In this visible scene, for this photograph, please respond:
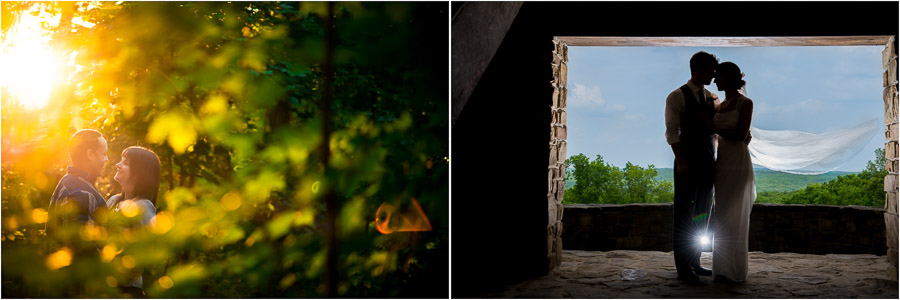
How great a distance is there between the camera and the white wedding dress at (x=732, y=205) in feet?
13.9

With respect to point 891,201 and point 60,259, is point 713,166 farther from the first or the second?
point 60,259

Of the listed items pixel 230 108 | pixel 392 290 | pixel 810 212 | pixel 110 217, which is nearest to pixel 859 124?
pixel 810 212

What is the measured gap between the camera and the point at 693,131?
14.0 feet

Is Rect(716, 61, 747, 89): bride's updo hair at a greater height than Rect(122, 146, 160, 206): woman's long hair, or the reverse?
Rect(716, 61, 747, 89): bride's updo hair

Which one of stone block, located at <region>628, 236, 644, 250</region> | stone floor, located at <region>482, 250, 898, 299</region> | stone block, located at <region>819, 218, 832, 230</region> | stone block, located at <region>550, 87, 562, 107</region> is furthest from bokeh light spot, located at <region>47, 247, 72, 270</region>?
stone block, located at <region>819, 218, 832, 230</region>

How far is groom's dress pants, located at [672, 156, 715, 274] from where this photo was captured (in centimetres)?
428

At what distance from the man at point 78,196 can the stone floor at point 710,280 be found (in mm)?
2238

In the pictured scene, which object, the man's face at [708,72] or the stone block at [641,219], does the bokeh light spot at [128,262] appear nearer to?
the man's face at [708,72]

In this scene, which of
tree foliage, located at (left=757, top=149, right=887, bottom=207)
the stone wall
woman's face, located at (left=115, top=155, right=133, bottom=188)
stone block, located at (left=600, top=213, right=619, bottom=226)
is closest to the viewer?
woman's face, located at (left=115, top=155, right=133, bottom=188)

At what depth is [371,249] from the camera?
13.1ft

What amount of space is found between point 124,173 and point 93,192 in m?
0.21

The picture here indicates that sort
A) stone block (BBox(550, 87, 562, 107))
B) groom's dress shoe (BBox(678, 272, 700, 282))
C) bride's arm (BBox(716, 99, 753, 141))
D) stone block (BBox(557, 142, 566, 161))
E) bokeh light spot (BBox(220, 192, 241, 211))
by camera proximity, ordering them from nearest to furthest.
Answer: bokeh light spot (BBox(220, 192, 241, 211)) < bride's arm (BBox(716, 99, 753, 141)) < groom's dress shoe (BBox(678, 272, 700, 282)) < stone block (BBox(550, 87, 562, 107)) < stone block (BBox(557, 142, 566, 161))

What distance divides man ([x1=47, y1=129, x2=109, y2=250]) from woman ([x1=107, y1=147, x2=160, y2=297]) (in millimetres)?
98

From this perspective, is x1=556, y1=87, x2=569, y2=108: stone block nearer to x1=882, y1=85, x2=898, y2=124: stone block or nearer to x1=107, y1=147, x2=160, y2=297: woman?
x1=882, y1=85, x2=898, y2=124: stone block
